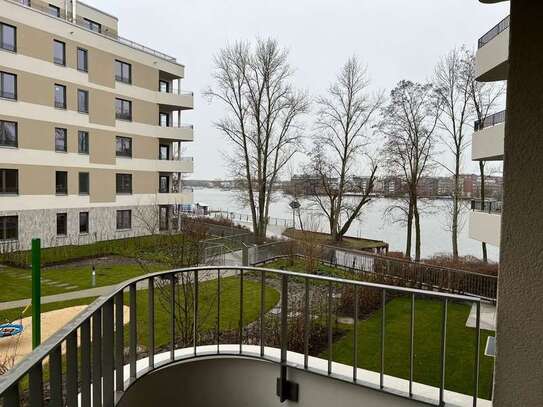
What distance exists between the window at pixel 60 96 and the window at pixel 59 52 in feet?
3.28

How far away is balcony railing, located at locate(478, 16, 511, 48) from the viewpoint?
8.30 metres

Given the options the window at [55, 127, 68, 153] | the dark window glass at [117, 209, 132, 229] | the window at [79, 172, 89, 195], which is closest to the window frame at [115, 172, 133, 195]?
the dark window glass at [117, 209, 132, 229]

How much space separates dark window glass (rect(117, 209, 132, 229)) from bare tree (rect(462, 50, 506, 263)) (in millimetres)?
15848

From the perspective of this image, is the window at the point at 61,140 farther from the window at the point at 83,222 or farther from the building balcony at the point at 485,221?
the building balcony at the point at 485,221

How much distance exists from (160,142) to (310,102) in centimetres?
834

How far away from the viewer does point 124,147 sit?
20.9 metres

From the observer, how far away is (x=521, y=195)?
1.19 metres

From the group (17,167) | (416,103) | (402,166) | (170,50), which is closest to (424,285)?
(402,166)

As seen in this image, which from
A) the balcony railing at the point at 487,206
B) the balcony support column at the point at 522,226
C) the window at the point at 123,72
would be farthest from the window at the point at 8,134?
the balcony support column at the point at 522,226

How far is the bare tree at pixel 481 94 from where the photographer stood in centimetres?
1592

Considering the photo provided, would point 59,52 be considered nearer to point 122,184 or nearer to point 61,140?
point 61,140

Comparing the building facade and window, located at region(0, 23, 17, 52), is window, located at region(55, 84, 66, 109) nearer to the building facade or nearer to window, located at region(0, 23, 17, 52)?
the building facade

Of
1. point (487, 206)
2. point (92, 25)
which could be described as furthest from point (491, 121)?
point (92, 25)

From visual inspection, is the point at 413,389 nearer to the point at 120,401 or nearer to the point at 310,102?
the point at 120,401
